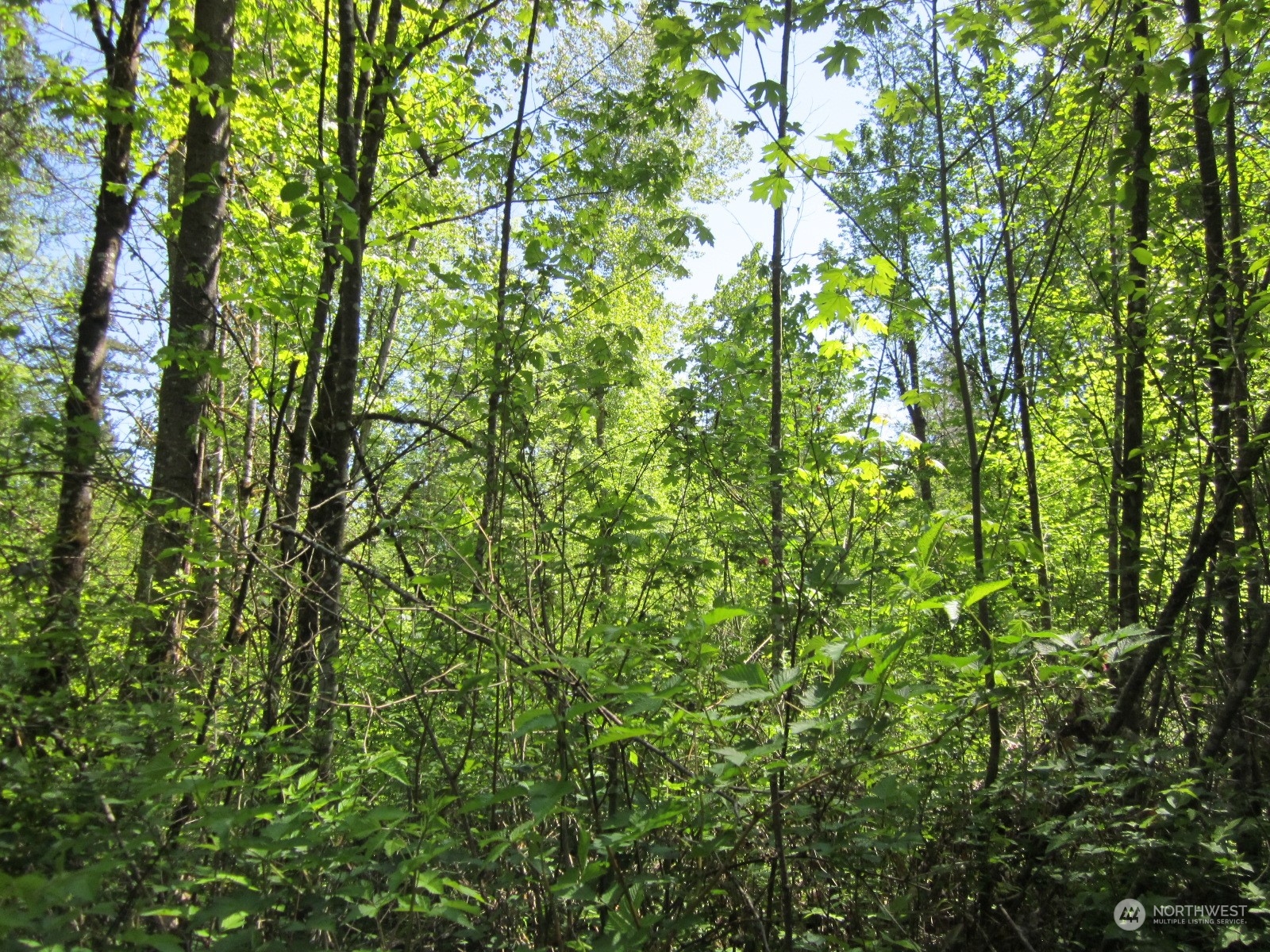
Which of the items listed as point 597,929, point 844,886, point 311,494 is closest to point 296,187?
point 311,494

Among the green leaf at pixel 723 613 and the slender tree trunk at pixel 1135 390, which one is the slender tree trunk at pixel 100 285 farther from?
the slender tree trunk at pixel 1135 390

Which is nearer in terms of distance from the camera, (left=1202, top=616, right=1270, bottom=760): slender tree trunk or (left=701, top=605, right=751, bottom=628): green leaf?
(left=701, top=605, right=751, bottom=628): green leaf

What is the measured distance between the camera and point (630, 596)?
14.1 ft

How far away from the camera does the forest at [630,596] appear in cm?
217

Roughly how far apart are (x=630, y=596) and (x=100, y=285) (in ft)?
15.9

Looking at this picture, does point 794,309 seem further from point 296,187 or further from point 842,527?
point 296,187

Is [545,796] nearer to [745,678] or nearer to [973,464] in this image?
[745,678]

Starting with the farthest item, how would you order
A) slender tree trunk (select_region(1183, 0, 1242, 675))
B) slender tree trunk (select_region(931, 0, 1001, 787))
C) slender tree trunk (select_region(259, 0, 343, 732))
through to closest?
slender tree trunk (select_region(259, 0, 343, 732))
slender tree trunk (select_region(1183, 0, 1242, 675))
slender tree trunk (select_region(931, 0, 1001, 787))

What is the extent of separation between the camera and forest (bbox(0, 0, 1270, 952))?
85.5 inches

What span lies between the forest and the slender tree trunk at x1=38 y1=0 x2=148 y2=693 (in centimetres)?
4

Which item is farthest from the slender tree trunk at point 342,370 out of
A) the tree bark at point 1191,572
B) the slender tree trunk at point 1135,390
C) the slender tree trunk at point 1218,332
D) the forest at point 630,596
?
the slender tree trunk at point 1218,332

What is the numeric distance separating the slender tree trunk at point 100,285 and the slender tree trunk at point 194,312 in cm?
36

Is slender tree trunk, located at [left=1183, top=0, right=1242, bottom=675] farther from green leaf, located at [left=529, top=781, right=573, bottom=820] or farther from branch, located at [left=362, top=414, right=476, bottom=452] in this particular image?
branch, located at [left=362, top=414, right=476, bottom=452]

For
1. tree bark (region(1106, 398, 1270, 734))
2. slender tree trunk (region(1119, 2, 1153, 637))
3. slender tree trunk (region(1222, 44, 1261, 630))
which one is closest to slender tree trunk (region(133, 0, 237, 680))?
tree bark (region(1106, 398, 1270, 734))
